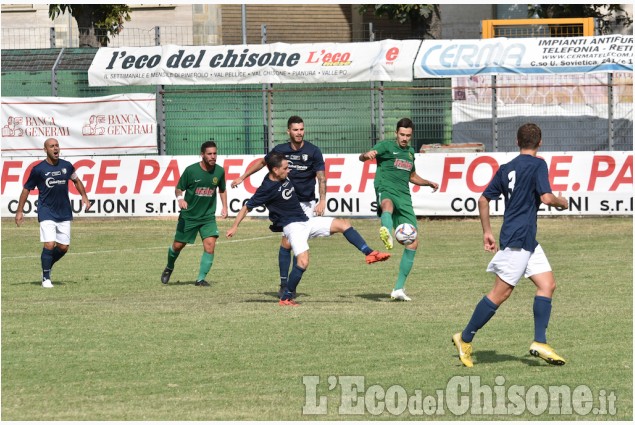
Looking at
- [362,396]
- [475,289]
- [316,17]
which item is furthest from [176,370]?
[316,17]

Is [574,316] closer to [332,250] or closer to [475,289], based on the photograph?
[475,289]

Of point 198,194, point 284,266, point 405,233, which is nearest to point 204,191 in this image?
point 198,194

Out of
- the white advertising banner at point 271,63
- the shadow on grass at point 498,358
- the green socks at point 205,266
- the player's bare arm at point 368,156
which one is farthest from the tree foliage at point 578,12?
the shadow on grass at point 498,358

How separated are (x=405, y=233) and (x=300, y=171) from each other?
164cm

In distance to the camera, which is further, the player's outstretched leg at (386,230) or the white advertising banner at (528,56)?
the white advertising banner at (528,56)

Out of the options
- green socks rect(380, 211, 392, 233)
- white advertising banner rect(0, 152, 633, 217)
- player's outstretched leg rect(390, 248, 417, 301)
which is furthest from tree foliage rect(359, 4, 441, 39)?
player's outstretched leg rect(390, 248, 417, 301)

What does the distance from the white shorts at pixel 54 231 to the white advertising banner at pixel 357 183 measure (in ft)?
31.9

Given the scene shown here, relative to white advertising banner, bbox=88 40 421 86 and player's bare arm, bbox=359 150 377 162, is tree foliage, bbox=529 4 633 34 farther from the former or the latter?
player's bare arm, bbox=359 150 377 162

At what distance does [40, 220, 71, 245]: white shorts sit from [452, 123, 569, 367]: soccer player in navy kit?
847 cm

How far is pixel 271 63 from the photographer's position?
95.8ft

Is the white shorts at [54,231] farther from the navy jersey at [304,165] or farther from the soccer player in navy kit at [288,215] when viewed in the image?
the soccer player in navy kit at [288,215]

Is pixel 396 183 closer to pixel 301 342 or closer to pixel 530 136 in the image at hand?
pixel 301 342

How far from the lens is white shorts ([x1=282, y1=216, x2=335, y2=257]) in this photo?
47.7 feet

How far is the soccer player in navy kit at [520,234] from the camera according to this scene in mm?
10344
